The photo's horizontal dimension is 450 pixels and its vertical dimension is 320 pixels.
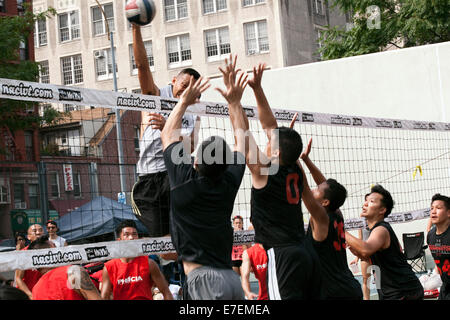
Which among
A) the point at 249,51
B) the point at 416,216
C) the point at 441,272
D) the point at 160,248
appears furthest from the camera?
the point at 249,51

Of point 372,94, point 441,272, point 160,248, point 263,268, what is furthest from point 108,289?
point 372,94

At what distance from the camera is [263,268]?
31.0 ft

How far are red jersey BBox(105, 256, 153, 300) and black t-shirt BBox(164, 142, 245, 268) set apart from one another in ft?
10.1

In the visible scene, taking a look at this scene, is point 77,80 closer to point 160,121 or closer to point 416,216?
point 416,216

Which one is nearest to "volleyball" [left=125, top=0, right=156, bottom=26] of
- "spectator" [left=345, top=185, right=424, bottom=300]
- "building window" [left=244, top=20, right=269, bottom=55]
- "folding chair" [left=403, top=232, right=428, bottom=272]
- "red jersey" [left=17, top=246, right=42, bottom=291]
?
"spectator" [left=345, top=185, right=424, bottom=300]

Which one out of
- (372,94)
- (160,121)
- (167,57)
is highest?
(167,57)

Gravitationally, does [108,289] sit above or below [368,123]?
below

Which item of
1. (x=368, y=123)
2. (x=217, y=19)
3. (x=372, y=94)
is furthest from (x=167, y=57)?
(x=368, y=123)

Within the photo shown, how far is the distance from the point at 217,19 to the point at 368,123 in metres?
32.4

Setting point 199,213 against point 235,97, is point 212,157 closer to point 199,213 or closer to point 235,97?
point 199,213

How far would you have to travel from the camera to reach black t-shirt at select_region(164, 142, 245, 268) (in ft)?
15.0

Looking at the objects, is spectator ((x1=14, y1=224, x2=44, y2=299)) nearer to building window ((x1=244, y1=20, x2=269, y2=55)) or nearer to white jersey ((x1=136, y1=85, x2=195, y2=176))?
white jersey ((x1=136, y1=85, x2=195, y2=176))

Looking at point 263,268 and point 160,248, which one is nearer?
point 160,248

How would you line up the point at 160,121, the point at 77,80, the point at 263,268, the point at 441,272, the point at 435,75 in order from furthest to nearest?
the point at 77,80 → the point at 435,75 → the point at 263,268 → the point at 441,272 → the point at 160,121
